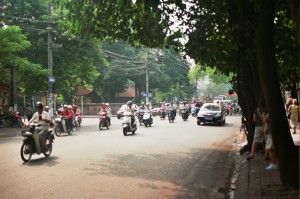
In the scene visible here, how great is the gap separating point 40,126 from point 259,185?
6.55 meters

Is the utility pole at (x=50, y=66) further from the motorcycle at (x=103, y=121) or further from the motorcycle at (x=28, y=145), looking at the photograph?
the motorcycle at (x=28, y=145)

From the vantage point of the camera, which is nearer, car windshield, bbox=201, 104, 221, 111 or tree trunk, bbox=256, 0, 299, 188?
tree trunk, bbox=256, 0, 299, 188

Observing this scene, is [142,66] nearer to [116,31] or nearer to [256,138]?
[116,31]

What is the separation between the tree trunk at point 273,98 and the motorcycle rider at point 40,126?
6.57m

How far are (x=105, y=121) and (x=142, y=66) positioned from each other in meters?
37.4

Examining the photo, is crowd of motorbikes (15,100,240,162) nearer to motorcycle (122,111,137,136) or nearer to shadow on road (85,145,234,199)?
motorcycle (122,111,137,136)

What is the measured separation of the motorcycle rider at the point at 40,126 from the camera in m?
10.8

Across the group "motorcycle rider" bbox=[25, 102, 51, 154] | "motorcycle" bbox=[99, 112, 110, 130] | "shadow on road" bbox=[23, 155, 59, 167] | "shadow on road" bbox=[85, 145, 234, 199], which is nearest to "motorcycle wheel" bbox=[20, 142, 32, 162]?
"shadow on road" bbox=[23, 155, 59, 167]

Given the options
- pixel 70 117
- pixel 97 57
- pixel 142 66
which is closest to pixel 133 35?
pixel 70 117

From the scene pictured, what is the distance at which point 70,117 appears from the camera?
2039cm

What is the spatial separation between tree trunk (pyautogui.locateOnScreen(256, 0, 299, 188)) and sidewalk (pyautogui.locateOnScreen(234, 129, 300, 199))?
13.1 inches

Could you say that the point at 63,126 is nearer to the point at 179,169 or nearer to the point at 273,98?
the point at 179,169

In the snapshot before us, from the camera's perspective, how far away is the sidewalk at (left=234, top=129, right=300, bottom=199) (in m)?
6.23

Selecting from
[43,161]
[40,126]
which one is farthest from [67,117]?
[43,161]
